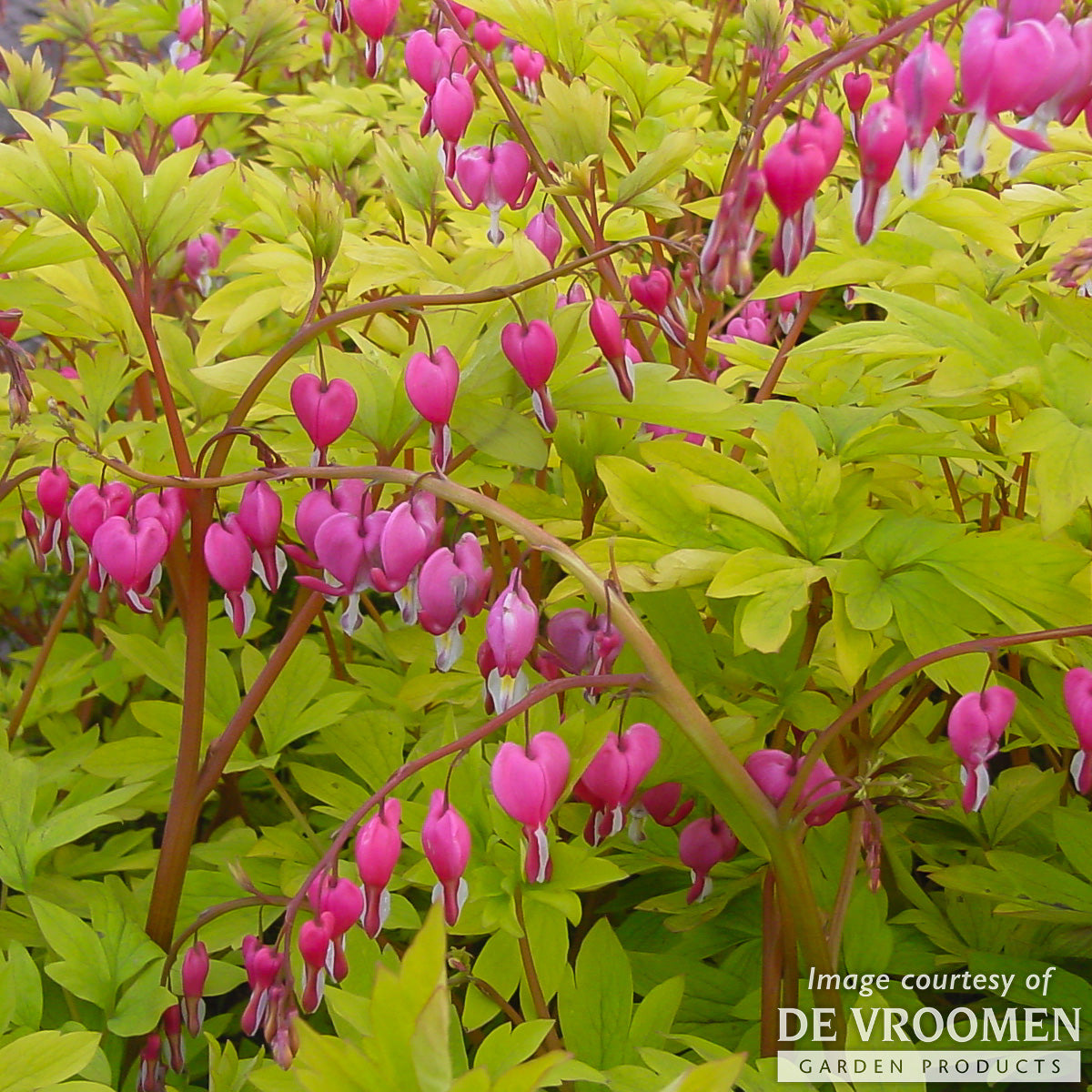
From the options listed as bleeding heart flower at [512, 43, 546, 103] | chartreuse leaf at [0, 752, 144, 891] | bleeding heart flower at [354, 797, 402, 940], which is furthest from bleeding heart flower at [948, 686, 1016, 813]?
bleeding heart flower at [512, 43, 546, 103]

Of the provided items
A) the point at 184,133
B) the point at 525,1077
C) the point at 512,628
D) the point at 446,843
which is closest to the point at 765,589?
the point at 512,628

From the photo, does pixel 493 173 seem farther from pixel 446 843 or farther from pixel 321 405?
pixel 446 843

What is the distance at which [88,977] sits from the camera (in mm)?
1059

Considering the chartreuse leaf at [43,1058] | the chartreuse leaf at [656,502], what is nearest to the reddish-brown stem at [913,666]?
the chartreuse leaf at [656,502]

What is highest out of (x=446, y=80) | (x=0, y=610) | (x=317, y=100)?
(x=317, y=100)

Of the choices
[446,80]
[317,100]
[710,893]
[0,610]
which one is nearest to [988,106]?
[446,80]

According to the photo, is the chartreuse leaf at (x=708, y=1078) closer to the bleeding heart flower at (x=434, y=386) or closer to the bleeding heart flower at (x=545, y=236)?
the bleeding heart flower at (x=434, y=386)

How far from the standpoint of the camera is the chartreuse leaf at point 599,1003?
1.00 meters

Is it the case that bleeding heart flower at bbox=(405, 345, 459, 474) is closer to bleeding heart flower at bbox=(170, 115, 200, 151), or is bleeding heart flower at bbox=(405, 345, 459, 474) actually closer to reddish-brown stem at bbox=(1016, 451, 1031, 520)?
reddish-brown stem at bbox=(1016, 451, 1031, 520)

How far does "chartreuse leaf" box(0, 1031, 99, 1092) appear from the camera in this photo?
33.0 inches

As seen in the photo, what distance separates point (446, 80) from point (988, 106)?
66 cm

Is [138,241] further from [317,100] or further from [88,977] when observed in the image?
[317,100]

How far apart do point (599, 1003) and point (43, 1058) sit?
0.48m

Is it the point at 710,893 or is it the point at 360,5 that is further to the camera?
the point at 360,5
